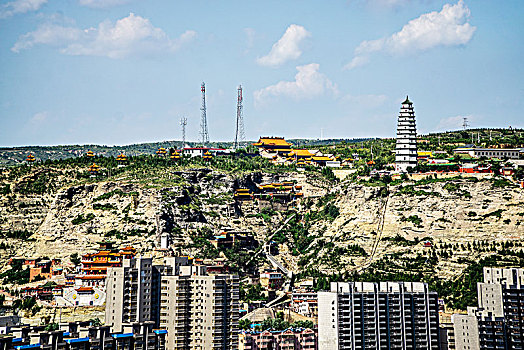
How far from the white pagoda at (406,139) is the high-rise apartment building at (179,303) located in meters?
42.6

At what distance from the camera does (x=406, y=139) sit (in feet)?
309

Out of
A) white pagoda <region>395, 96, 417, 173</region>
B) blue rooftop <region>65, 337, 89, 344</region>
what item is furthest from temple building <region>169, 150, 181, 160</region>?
blue rooftop <region>65, 337, 89, 344</region>

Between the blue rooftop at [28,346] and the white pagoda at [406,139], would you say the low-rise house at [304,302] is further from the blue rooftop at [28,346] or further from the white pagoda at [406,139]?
the blue rooftop at [28,346]

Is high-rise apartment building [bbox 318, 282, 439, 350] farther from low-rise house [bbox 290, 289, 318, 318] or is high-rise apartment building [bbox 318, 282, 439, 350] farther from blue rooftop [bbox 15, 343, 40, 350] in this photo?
blue rooftop [bbox 15, 343, 40, 350]

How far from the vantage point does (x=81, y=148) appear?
178 m

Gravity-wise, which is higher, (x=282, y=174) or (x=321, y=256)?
Result: (x=282, y=174)

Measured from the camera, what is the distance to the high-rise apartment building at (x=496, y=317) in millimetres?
51875

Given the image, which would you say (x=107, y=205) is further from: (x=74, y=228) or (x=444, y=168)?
(x=444, y=168)

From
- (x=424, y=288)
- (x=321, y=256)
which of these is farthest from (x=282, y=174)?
(x=424, y=288)

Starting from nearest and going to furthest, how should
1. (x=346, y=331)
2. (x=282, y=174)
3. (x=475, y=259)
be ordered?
(x=346, y=331) → (x=475, y=259) → (x=282, y=174)

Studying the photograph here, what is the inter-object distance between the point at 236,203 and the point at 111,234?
53.8 ft

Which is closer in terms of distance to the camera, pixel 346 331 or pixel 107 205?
pixel 346 331

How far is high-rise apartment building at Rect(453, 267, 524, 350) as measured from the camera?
51875 mm

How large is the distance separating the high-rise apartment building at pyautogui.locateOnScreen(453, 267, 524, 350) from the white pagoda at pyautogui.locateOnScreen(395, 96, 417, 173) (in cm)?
3842
